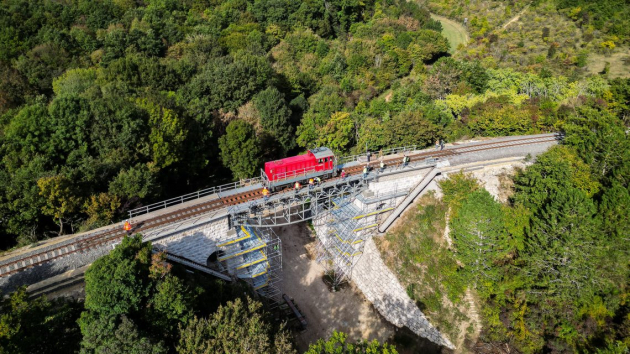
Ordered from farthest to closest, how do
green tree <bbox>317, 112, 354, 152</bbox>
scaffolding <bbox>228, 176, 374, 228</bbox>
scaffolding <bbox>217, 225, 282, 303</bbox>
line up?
green tree <bbox>317, 112, 354, 152</bbox>
scaffolding <bbox>228, 176, 374, 228</bbox>
scaffolding <bbox>217, 225, 282, 303</bbox>

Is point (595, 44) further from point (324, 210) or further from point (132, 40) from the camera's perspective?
point (132, 40)

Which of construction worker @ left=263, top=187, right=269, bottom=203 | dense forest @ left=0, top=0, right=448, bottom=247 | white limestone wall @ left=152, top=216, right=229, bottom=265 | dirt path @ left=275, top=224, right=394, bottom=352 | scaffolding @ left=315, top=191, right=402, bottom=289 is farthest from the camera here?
scaffolding @ left=315, top=191, right=402, bottom=289

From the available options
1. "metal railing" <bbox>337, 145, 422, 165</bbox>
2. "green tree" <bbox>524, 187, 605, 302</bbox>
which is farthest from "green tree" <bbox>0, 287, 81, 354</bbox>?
"green tree" <bbox>524, 187, 605, 302</bbox>

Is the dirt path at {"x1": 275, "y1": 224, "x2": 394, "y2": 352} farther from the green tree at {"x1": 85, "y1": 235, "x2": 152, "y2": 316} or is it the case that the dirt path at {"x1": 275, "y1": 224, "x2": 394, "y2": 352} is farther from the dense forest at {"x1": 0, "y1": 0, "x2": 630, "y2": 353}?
the green tree at {"x1": 85, "y1": 235, "x2": 152, "y2": 316}

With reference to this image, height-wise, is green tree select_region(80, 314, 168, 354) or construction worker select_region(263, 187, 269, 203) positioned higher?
green tree select_region(80, 314, 168, 354)

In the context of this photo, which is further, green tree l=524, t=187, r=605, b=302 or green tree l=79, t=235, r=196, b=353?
green tree l=524, t=187, r=605, b=302

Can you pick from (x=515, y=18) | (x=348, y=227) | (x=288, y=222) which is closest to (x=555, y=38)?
(x=515, y=18)
